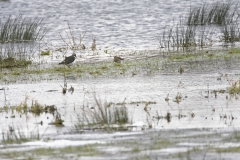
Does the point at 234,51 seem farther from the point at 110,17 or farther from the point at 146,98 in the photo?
the point at 110,17

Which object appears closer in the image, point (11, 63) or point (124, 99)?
point (124, 99)

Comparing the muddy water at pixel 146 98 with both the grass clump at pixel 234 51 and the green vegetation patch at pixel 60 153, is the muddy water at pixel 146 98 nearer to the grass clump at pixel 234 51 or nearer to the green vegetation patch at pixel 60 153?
the green vegetation patch at pixel 60 153

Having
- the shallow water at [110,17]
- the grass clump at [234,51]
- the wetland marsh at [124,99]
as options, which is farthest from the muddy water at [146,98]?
the shallow water at [110,17]

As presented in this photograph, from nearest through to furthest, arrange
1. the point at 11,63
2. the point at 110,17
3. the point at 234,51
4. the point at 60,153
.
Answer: the point at 60,153 < the point at 11,63 < the point at 234,51 < the point at 110,17

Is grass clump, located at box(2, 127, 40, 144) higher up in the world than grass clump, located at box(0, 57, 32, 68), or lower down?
lower down

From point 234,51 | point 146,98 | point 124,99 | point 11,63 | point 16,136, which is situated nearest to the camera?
point 16,136

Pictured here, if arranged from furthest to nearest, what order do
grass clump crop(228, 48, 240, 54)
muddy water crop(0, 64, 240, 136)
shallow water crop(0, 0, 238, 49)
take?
shallow water crop(0, 0, 238, 49) < grass clump crop(228, 48, 240, 54) < muddy water crop(0, 64, 240, 136)

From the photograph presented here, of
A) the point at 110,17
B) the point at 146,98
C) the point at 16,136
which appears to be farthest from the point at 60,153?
the point at 110,17

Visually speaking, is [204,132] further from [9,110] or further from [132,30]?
[132,30]

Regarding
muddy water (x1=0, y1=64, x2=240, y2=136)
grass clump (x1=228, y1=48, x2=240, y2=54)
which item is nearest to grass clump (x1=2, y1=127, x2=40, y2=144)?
muddy water (x1=0, y1=64, x2=240, y2=136)

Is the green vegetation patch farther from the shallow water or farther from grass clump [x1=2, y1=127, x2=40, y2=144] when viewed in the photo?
the shallow water

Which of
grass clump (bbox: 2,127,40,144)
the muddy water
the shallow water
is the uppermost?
the shallow water

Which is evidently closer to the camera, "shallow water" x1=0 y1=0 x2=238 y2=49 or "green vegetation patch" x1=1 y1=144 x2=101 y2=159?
"green vegetation patch" x1=1 y1=144 x2=101 y2=159

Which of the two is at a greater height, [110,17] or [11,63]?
[110,17]
